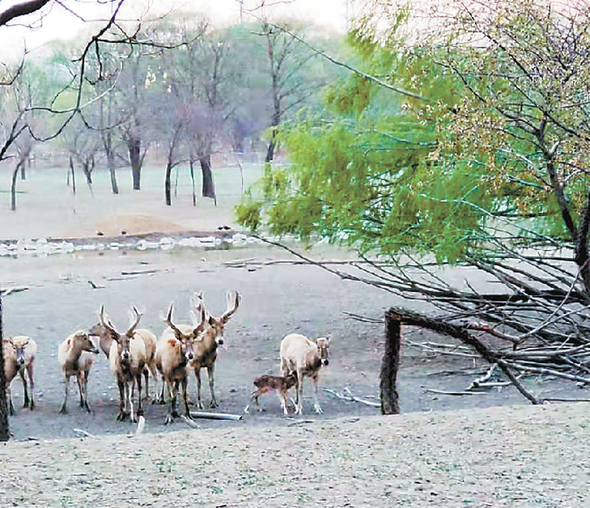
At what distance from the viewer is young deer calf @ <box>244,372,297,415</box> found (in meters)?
3.88

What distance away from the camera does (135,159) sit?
722 centimetres

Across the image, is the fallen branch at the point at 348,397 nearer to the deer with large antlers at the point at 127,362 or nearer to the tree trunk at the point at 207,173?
the deer with large antlers at the point at 127,362

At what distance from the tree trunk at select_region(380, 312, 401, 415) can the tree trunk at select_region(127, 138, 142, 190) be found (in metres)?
4.61

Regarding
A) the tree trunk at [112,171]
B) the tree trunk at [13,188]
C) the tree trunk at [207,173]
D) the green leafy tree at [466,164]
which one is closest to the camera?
the green leafy tree at [466,164]

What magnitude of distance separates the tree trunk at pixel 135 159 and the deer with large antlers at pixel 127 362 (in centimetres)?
340

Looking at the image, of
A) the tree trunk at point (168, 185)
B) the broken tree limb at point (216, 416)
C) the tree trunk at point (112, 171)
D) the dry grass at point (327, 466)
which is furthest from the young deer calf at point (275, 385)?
the tree trunk at point (168, 185)

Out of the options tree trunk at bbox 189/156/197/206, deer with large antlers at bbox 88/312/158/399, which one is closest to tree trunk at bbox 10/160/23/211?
tree trunk at bbox 189/156/197/206

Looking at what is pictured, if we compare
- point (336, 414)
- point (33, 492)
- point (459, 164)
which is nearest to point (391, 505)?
point (33, 492)

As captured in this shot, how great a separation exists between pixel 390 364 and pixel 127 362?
137cm

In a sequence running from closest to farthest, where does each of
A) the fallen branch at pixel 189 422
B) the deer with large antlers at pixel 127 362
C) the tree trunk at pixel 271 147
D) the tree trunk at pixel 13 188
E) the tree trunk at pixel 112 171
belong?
the fallen branch at pixel 189 422, the deer with large antlers at pixel 127 362, the tree trunk at pixel 271 147, the tree trunk at pixel 13 188, the tree trunk at pixel 112 171

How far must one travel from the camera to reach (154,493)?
1542 millimetres

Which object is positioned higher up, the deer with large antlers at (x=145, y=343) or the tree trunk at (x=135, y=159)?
the tree trunk at (x=135, y=159)

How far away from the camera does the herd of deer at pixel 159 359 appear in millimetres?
3824

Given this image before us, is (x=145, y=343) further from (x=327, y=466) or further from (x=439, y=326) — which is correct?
(x=327, y=466)
